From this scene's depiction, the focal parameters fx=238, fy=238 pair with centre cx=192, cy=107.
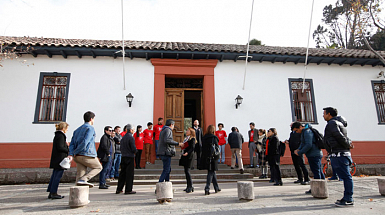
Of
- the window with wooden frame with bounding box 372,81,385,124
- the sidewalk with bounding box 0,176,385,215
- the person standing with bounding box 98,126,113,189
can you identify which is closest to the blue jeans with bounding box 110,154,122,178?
the person standing with bounding box 98,126,113,189

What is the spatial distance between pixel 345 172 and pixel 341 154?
319 millimetres

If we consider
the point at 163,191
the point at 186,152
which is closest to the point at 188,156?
the point at 186,152

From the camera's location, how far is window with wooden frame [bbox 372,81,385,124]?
10612 mm

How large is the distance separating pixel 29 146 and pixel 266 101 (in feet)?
30.8

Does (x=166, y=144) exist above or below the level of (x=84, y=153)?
above

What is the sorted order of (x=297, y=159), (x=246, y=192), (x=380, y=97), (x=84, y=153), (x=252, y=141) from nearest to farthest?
1. (x=246, y=192)
2. (x=84, y=153)
3. (x=297, y=159)
4. (x=252, y=141)
5. (x=380, y=97)

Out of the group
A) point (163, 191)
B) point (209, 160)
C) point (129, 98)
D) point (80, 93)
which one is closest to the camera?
point (163, 191)

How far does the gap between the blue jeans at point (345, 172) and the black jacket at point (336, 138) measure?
18 cm

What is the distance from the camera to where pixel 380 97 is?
10.9m

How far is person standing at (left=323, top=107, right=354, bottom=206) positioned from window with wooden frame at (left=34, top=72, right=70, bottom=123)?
879 cm

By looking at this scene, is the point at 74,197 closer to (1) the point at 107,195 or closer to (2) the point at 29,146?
(1) the point at 107,195

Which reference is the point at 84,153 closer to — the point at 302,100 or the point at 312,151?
the point at 312,151

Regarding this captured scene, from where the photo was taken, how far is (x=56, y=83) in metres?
9.49

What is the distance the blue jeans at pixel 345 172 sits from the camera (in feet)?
13.8
